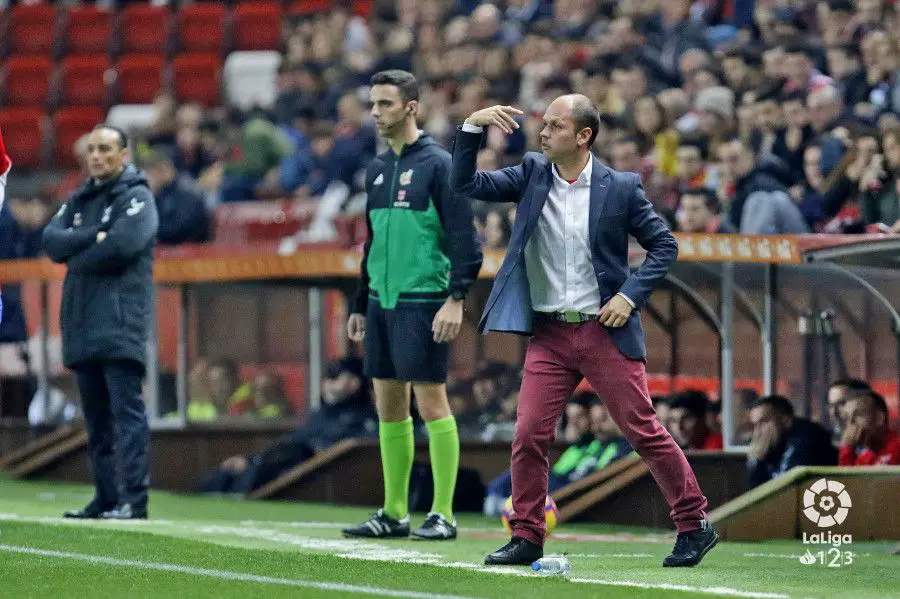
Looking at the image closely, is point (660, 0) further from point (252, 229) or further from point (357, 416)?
point (357, 416)

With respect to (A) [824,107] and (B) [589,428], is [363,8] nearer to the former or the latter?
(A) [824,107]

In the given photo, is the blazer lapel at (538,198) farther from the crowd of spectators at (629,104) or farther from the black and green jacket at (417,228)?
the crowd of spectators at (629,104)

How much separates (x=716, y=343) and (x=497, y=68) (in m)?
7.63

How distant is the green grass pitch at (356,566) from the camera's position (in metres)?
6.79

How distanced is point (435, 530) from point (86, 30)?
17781 mm

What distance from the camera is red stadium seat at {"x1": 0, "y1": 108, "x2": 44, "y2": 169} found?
23656mm

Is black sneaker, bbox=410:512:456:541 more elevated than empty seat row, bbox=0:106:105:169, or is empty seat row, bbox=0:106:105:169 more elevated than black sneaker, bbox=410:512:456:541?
empty seat row, bbox=0:106:105:169

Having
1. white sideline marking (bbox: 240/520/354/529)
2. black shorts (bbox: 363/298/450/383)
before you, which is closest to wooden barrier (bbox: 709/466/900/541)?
black shorts (bbox: 363/298/450/383)

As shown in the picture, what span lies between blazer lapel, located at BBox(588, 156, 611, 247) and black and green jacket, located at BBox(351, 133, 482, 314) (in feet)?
4.70

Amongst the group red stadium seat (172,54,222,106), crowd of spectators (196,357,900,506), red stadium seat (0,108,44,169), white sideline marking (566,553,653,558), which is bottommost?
white sideline marking (566,553,653,558)

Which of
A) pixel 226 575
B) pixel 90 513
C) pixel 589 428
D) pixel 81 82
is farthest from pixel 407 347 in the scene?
pixel 81 82

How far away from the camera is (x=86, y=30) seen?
25703mm

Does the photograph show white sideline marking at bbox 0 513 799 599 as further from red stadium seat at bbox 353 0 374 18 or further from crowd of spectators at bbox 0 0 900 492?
red stadium seat at bbox 353 0 374 18

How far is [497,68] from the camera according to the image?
1870cm
